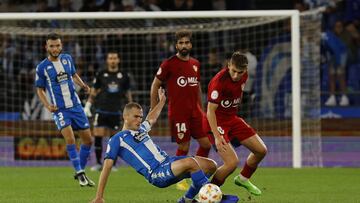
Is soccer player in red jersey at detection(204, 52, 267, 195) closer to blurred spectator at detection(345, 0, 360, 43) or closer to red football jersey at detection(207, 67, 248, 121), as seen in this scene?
red football jersey at detection(207, 67, 248, 121)

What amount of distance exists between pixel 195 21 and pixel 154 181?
33.8 feet

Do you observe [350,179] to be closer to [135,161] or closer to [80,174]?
[80,174]

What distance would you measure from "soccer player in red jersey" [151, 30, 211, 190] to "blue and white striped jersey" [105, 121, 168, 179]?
9.66 ft

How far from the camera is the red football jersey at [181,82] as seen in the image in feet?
40.4

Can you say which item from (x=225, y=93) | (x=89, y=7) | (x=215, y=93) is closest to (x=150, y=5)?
(x=89, y=7)

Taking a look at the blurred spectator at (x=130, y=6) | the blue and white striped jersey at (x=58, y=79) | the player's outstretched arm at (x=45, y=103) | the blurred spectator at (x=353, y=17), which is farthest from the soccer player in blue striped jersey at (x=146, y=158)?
the blurred spectator at (x=130, y=6)

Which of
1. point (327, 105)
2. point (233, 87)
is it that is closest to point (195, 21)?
point (327, 105)

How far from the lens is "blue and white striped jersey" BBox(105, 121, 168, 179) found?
9254mm

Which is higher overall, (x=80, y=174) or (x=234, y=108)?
(x=234, y=108)

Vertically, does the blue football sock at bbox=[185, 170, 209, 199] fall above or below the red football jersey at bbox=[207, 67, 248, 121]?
below

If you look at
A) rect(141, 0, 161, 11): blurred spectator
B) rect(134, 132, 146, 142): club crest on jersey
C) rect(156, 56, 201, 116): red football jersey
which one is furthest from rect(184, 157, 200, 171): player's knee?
rect(141, 0, 161, 11): blurred spectator

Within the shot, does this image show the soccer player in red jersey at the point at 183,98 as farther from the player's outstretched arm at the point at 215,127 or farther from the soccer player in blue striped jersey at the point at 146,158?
the soccer player in blue striped jersey at the point at 146,158

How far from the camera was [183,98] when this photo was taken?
40.7 ft

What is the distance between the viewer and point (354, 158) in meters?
17.7
